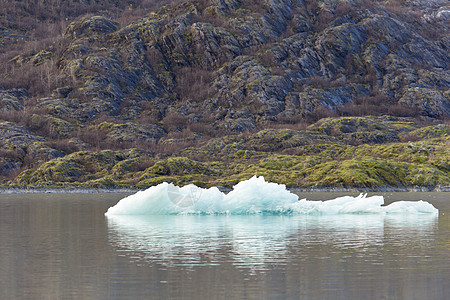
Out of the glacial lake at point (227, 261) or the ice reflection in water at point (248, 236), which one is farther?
the ice reflection in water at point (248, 236)

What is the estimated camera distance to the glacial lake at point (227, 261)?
2795 cm

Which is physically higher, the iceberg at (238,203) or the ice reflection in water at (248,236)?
the iceberg at (238,203)

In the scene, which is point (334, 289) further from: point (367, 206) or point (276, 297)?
point (367, 206)

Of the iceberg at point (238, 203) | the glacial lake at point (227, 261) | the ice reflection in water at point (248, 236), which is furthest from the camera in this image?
the iceberg at point (238, 203)

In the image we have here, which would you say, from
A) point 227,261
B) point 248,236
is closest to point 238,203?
point 248,236

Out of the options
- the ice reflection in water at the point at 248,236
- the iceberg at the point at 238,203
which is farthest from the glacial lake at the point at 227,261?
the iceberg at the point at 238,203

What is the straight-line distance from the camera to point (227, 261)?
122 feet

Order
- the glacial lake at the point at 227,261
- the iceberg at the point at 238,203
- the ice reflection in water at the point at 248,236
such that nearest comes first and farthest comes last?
the glacial lake at the point at 227,261 < the ice reflection in water at the point at 248,236 < the iceberg at the point at 238,203

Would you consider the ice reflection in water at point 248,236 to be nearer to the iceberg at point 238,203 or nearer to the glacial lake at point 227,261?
the glacial lake at point 227,261

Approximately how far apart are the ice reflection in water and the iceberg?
4.27 ft

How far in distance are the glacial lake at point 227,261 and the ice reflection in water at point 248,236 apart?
9 cm

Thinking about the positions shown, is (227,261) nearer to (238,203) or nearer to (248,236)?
(248,236)

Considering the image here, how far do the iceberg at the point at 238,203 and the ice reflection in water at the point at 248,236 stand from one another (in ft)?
4.27

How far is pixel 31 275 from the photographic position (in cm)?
3278
